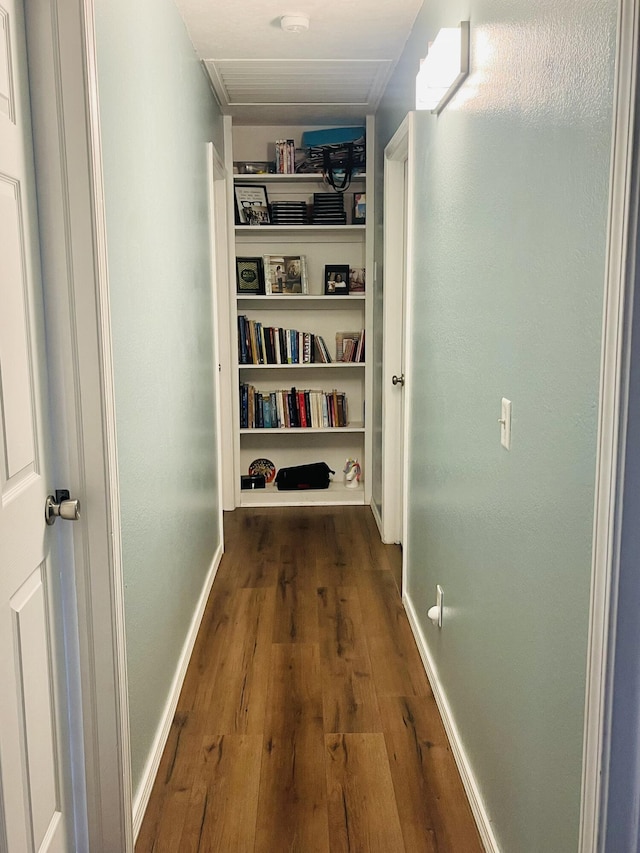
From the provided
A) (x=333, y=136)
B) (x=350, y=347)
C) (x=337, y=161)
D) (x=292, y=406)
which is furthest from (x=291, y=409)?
(x=333, y=136)

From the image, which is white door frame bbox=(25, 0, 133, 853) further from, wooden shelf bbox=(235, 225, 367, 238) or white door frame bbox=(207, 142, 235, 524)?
wooden shelf bbox=(235, 225, 367, 238)

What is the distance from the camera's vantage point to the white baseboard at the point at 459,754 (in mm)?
1900

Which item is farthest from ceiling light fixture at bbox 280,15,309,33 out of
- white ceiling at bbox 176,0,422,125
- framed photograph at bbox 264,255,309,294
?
framed photograph at bbox 264,255,309,294

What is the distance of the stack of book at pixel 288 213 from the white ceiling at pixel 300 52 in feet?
1.67

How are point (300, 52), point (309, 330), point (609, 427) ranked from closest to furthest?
point (609, 427) → point (300, 52) → point (309, 330)

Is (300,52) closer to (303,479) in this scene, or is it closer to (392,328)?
(392,328)

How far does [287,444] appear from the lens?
528cm

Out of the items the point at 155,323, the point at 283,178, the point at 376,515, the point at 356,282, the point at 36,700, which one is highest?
the point at 283,178

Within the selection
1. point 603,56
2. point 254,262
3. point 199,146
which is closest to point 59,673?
point 603,56

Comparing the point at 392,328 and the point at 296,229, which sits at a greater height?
the point at 296,229

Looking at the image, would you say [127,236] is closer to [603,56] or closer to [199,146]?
[603,56]

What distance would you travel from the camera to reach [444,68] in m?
2.28

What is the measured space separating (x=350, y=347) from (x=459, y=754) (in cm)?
311

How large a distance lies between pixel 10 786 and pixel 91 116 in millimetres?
1252
